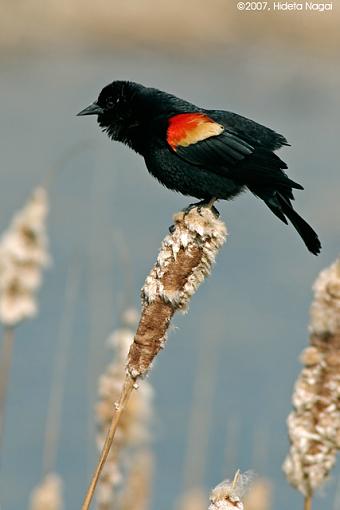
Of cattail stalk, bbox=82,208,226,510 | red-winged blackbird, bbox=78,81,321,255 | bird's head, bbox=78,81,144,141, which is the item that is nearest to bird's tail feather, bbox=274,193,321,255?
red-winged blackbird, bbox=78,81,321,255

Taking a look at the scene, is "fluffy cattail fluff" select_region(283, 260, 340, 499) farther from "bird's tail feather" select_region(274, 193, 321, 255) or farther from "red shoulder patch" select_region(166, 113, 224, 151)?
"red shoulder patch" select_region(166, 113, 224, 151)

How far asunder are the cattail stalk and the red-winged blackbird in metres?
0.93

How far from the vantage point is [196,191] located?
2.80 meters

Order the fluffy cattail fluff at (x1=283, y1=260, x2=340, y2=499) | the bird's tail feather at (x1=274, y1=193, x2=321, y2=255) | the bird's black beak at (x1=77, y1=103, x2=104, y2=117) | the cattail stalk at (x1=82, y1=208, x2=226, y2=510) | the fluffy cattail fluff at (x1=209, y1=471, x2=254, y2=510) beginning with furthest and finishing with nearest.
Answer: the bird's black beak at (x1=77, y1=103, x2=104, y2=117)
the bird's tail feather at (x1=274, y1=193, x2=321, y2=255)
the fluffy cattail fluff at (x1=283, y1=260, x2=340, y2=499)
the cattail stalk at (x1=82, y1=208, x2=226, y2=510)
the fluffy cattail fluff at (x1=209, y1=471, x2=254, y2=510)

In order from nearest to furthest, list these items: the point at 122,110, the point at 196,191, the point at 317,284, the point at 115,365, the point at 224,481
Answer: the point at 224,481 < the point at 317,284 < the point at 196,191 < the point at 122,110 < the point at 115,365

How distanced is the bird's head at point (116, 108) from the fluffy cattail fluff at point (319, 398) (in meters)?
1.20

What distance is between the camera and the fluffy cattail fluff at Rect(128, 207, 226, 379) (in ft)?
5.32

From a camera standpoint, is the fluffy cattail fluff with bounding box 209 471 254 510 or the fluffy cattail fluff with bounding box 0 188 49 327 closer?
the fluffy cattail fluff with bounding box 209 471 254 510

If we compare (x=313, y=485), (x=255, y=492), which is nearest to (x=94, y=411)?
(x=255, y=492)

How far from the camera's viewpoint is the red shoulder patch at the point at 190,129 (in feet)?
9.20

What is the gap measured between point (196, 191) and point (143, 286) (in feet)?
3.81

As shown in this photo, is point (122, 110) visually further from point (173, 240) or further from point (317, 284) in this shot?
point (173, 240)

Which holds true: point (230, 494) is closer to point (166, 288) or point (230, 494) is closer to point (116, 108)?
point (166, 288)

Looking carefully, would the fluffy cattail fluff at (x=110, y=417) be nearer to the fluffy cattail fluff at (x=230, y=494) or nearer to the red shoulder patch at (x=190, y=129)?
the red shoulder patch at (x=190, y=129)
